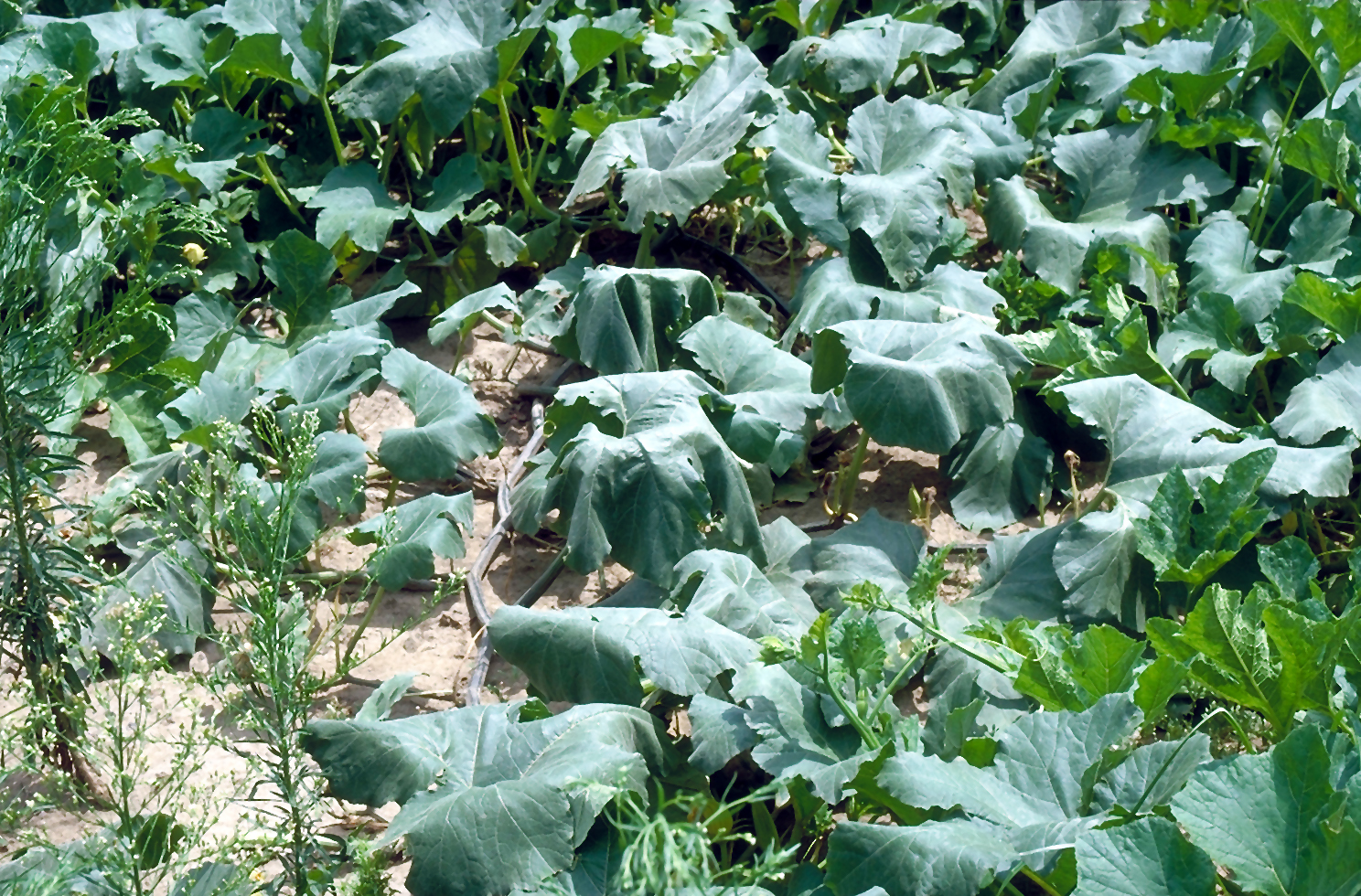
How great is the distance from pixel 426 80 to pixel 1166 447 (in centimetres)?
204

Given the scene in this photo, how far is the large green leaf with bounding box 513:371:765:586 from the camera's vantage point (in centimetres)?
261

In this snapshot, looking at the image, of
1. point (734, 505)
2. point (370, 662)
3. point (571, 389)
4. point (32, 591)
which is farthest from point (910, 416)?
point (32, 591)

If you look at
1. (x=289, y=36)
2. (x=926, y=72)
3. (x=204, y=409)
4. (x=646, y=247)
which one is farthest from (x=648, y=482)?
(x=926, y=72)

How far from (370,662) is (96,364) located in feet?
4.30

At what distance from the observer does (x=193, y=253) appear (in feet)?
12.1

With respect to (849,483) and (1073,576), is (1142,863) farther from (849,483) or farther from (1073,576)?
(849,483)

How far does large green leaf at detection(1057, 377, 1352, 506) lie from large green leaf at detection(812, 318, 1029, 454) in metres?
0.18

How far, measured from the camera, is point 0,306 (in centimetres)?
225

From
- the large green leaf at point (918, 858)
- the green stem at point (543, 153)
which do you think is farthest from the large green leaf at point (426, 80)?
the large green leaf at point (918, 858)

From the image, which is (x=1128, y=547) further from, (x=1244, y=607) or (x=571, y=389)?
(x=571, y=389)

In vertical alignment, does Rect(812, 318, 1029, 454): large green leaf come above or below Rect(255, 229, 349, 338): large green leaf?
above

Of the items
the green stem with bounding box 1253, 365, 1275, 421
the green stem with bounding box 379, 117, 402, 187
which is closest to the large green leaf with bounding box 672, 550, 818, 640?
the green stem with bounding box 1253, 365, 1275, 421

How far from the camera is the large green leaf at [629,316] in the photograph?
10.2ft

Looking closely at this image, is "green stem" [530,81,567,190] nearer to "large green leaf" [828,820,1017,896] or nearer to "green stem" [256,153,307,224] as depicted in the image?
"green stem" [256,153,307,224]
